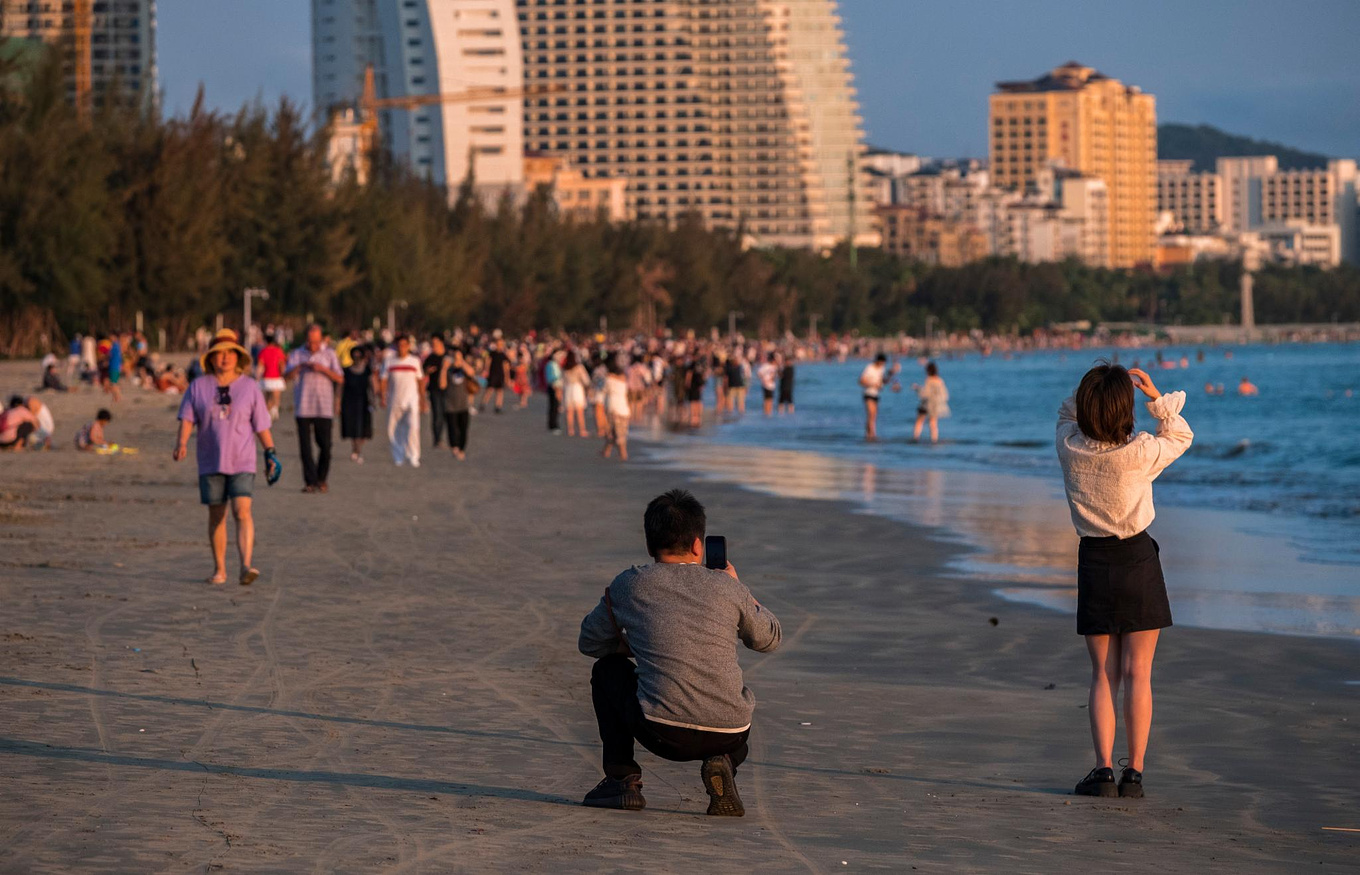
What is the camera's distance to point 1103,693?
6434 millimetres

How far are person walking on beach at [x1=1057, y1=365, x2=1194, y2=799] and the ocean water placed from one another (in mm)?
4368

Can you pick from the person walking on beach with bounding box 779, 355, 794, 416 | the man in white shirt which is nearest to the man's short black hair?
the man in white shirt

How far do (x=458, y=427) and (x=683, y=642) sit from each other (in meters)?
19.5

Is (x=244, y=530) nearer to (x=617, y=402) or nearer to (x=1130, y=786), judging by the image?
(x=1130, y=786)

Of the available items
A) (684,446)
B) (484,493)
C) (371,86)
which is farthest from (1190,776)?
(371,86)

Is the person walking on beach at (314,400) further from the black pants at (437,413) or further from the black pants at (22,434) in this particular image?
the black pants at (437,413)

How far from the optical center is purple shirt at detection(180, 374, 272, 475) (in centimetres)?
1114

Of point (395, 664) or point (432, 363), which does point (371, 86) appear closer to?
point (432, 363)

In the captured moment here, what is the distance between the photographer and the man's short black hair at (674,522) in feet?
18.9

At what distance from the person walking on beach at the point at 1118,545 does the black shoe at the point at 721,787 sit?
1250mm

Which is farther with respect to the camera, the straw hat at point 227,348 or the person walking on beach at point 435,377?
the person walking on beach at point 435,377

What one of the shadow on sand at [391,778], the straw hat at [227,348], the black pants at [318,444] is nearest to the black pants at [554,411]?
the black pants at [318,444]

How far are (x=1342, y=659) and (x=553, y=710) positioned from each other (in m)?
4.21

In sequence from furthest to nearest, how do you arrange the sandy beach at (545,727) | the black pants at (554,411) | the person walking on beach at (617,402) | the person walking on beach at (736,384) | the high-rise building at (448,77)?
1. the high-rise building at (448,77)
2. the person walking on beach at (736,384)
3. the black pants at (554,411)
4. the person walking on beach at (617,402)
5. the sandy beach at (545,727)
